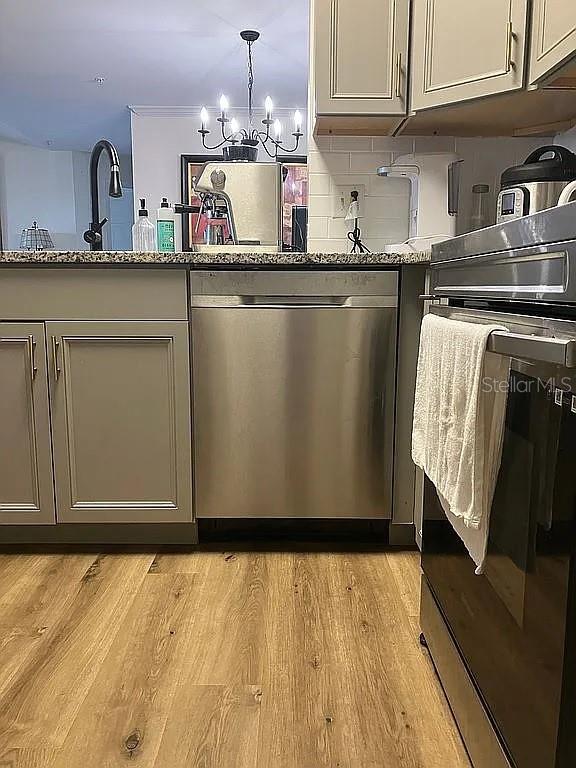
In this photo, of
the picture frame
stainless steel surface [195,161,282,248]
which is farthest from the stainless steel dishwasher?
the picture frame

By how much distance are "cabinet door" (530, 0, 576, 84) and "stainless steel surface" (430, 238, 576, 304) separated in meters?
0.88

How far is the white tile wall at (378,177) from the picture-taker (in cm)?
232

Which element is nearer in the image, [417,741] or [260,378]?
[417,741]

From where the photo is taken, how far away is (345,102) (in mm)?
2105

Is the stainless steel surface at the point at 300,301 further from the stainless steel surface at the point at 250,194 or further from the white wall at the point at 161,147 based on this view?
the white wall at the point at 161,147

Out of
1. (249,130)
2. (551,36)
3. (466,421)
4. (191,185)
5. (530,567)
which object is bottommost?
(530,567)

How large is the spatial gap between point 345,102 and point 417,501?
1.34 m

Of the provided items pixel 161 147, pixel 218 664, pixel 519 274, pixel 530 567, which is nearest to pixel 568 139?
pixel 519 274

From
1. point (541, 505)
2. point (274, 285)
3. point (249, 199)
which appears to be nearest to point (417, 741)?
point (541, 505)

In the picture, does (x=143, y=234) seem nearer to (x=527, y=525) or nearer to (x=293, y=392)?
(x=293, y=392)

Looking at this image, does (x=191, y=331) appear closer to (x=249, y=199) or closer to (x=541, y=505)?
(x=249, y=199)

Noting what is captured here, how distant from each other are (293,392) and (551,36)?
4.05ft

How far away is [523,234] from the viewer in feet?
2.78

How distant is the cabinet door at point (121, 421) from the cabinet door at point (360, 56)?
0.96 meters
